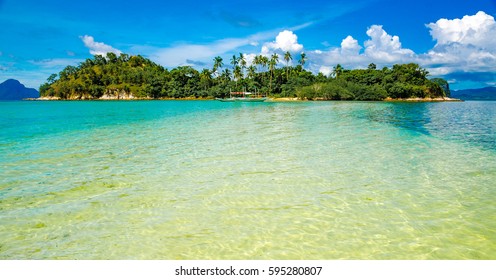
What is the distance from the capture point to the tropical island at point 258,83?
372 feet

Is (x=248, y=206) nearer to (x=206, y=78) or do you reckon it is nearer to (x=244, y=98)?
(x=244, y=98)

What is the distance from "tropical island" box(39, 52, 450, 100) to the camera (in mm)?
113500

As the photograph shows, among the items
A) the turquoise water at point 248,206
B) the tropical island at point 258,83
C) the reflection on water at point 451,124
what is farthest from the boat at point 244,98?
the turquoise water at point 248,206

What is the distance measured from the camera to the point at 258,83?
136 metres

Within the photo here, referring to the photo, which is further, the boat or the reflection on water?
the boat

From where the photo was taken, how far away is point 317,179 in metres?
7.73

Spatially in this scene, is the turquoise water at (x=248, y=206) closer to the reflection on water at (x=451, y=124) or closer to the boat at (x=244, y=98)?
the reflection on water at (x=451, y=124)

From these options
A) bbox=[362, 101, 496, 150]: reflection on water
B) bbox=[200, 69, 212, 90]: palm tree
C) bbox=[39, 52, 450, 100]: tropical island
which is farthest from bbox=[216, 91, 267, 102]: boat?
bbox=[362, 101, 496, 150]: reflection on water

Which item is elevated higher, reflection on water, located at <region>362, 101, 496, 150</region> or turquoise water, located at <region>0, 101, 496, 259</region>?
reflection on water, located at <region>362, 101, 496, 150</region>

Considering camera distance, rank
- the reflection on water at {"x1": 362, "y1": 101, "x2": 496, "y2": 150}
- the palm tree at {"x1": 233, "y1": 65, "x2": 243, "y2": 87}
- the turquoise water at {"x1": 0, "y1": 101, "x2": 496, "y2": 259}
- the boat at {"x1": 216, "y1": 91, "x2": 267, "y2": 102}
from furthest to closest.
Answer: the palm tree at {"x1": 233, "y1": 65, "x2": 243, "y2": 87}, the boat at {"x1": 216, "y1": 91, "x2": 267, "y2": 102}, the reflection on water at {"x1": 362, "y1": 101, "x2": 496, "y2": 150}, the turquoise water at {"x1": 0, "y1": 101, "x2": 496, "y2": 259}

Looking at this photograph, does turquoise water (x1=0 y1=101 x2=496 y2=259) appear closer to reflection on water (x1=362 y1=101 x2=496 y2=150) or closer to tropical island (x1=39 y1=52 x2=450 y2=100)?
reflection on water (x1=362 y1=101 x2=496 y2=150)
